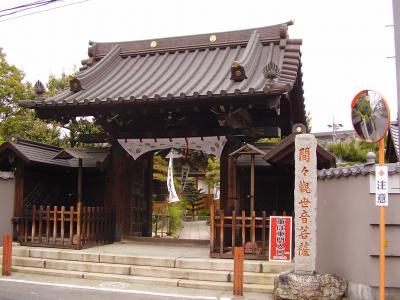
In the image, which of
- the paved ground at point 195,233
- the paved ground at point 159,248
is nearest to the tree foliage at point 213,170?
the paved ground at point 195,233

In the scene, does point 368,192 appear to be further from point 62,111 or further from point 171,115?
point 62,111

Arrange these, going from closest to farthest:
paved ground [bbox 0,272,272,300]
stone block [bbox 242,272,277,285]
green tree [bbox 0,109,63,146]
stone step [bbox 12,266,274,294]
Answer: paved ground [bbox 0,272,272,300] < stone step [bbox 12,266,274,294] < stone block [bbox 242,272,277,285] < green tree [bbox 0,109,63,146]

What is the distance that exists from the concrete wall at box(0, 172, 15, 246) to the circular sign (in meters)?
9.68

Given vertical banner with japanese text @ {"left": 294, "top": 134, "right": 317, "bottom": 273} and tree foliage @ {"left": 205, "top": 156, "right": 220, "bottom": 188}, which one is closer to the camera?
vertical banner with japanese text @ {"left": 294, "top": 134, "right": 317, "bottom": 273}

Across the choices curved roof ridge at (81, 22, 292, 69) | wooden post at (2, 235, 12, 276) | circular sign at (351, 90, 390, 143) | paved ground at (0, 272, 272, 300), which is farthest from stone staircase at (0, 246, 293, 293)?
curved roof ridge at (81, 22, 292, 69)

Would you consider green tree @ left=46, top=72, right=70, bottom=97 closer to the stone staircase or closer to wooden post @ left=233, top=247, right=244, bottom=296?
the stone staircase

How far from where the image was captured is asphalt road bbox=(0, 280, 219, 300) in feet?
28.9

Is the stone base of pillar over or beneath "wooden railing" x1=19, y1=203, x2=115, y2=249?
beneath

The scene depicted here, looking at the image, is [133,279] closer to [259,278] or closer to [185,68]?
[259,278]

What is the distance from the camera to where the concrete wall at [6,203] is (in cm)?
1299

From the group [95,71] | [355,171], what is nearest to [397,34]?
[355,171]

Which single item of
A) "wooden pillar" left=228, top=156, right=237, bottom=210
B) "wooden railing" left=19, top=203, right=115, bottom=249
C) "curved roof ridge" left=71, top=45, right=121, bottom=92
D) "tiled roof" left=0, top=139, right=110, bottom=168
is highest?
"curved roof ridge" left=71, top=45, right=121, bottom=92

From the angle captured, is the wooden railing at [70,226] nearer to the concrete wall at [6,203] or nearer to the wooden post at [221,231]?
the concrete wall at [6,203]

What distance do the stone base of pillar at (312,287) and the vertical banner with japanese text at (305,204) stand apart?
29cm
